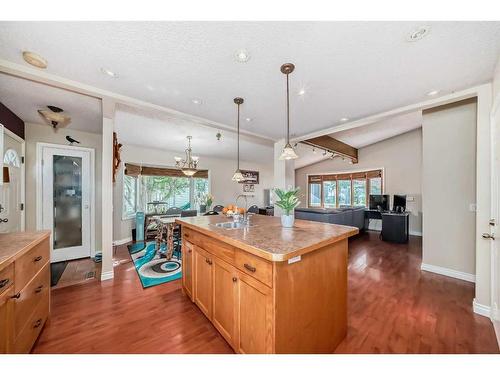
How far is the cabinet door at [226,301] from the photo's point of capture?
4.71 ft

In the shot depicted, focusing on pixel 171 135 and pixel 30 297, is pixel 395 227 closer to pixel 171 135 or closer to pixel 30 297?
pixel 171 135

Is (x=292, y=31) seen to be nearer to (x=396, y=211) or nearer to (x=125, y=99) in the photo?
(x=125, y=99)

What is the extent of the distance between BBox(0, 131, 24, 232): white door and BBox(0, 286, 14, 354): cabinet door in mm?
2154

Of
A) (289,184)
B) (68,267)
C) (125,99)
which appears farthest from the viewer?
(289,184)

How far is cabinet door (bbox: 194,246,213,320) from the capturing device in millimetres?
1779

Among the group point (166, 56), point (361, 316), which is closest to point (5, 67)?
point (166, 56)

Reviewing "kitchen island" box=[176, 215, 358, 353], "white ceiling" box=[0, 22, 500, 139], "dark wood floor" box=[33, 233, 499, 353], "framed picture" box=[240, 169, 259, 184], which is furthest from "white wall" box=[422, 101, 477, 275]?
"framed picture" box=[240, 169, 259, 184]

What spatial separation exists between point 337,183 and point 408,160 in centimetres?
241

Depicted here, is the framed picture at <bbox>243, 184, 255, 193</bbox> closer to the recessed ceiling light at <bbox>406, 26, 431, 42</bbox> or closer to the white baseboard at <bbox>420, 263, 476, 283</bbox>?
the white baseboard at <bbox>420, 263, 476, 283</bbox>

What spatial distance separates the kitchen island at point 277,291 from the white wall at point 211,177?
391cm

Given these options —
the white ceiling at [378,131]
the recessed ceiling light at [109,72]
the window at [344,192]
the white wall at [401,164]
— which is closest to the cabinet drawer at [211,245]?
the recessed ceiling light at [109,72]

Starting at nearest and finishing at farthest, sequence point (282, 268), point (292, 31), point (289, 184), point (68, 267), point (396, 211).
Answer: point (282, 268) → point (292, 31) → point (68, 267) → point (289, 184) → point (396, 211)

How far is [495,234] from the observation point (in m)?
1.82

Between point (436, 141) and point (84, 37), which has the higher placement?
point (84, 37)
